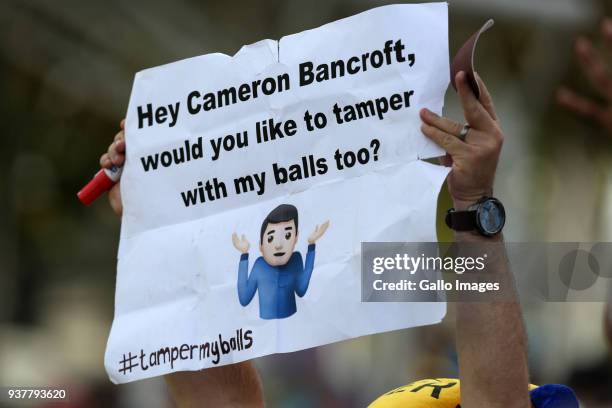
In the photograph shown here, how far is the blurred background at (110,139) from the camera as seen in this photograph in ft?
29.9

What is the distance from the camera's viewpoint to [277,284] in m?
2.67

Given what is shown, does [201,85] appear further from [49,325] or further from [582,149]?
[49,325]

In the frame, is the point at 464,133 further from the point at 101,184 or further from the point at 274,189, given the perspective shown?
the point at 101,184

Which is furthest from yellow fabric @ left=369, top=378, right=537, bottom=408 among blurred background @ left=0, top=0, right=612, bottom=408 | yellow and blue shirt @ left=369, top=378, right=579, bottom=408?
blurred background @ left=0, top=0, right=612, bottom=408

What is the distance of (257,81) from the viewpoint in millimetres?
2828

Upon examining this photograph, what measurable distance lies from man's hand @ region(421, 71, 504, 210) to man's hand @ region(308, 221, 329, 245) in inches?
13.1

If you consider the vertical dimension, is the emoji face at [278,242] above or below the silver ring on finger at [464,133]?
below

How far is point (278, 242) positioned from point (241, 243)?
131mm

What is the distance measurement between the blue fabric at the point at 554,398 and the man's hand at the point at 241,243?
2.56 ft

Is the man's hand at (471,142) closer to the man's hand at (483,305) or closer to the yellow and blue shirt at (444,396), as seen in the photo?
the man's hand at (483,305)

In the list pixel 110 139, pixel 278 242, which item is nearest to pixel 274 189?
pixel 278 242

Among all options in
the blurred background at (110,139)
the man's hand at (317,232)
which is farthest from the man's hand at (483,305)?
the blurred background at (110,139)

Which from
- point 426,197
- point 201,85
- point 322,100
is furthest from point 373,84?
point 201,85

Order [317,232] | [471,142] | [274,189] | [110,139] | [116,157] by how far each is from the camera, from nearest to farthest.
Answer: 1. [471,142]
2. [317,232]
3. [274,189]
4. [116,157]
5. [110,139]
